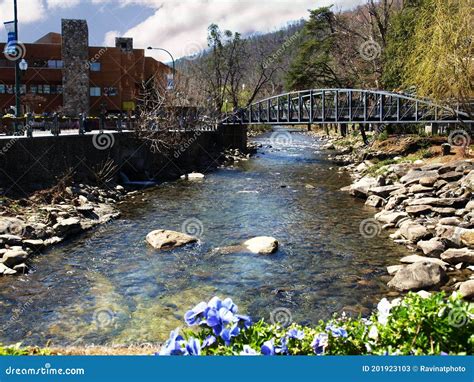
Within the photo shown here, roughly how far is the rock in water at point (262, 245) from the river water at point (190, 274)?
1.33 ft

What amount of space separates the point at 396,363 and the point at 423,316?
80cm

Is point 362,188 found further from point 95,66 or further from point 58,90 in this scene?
point 58,90

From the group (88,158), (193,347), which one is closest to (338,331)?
(193,347)

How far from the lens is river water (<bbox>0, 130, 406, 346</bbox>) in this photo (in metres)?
10.1

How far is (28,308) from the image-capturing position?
35.0 feet

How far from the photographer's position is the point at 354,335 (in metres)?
4.12

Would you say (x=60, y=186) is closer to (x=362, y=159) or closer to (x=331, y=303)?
(x=331, y=303)

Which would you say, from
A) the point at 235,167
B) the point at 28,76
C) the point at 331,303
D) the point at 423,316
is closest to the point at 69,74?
the point at 28,76

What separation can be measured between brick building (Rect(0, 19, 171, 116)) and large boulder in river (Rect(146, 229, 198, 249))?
3894cm

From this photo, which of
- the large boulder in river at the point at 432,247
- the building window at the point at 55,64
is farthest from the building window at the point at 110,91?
the large boulder in river at the point at 432,247

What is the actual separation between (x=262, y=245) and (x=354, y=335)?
10862 millimetres

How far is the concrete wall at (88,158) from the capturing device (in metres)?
21.0

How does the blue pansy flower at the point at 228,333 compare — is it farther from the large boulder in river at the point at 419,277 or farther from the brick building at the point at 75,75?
the brick building at the point at 75,75

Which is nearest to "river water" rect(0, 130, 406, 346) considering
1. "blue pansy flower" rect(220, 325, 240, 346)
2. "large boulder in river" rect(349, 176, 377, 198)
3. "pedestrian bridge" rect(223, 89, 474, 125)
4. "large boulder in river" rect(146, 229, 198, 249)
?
"large boulder in river" rect(146, 229, 198, 249)
